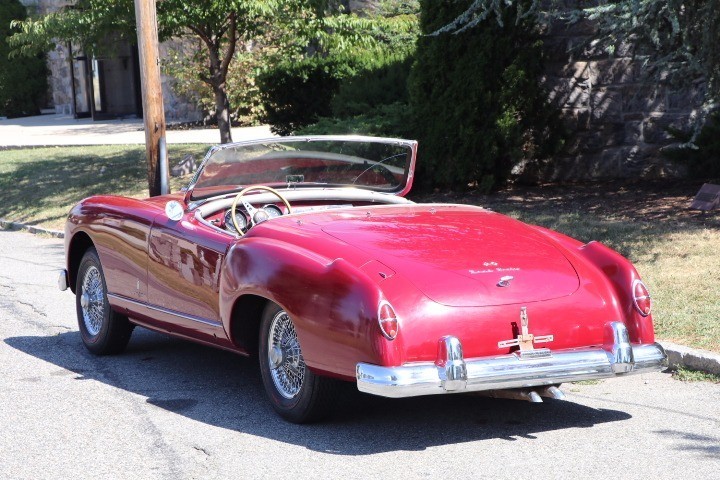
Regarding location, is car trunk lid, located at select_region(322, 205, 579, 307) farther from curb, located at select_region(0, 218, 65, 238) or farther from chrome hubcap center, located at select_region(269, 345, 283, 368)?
curb, located at select_region(0, 218, 65, 238)

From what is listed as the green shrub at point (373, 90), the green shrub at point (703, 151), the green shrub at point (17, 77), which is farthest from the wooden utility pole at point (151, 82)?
the green shrub at point (17, 77)

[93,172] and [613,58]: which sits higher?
[613,58]

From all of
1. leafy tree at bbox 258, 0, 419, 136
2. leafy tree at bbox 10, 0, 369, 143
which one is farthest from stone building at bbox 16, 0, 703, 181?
leafy tree at bbox 10, 0, 369, 143

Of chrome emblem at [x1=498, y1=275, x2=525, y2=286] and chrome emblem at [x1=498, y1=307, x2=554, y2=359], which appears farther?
chrome emblem at [x1=498, y1=275, x2=525, y2=286]

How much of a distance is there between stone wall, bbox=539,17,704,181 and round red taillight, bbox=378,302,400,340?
332 inches

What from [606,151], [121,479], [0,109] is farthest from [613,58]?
[0,109]

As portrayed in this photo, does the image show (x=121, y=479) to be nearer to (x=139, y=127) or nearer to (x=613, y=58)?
(x=613, y=58)

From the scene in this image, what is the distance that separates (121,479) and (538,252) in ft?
8.24

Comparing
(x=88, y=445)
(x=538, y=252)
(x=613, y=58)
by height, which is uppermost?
(x=613, y=58)

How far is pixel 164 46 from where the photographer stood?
2625 cm

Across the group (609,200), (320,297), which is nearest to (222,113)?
(609,200)

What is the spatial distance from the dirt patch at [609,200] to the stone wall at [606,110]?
447 millimetres

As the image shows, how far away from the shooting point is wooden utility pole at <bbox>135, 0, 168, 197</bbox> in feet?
39.4

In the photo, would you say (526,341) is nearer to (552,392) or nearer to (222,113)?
(552,392)
